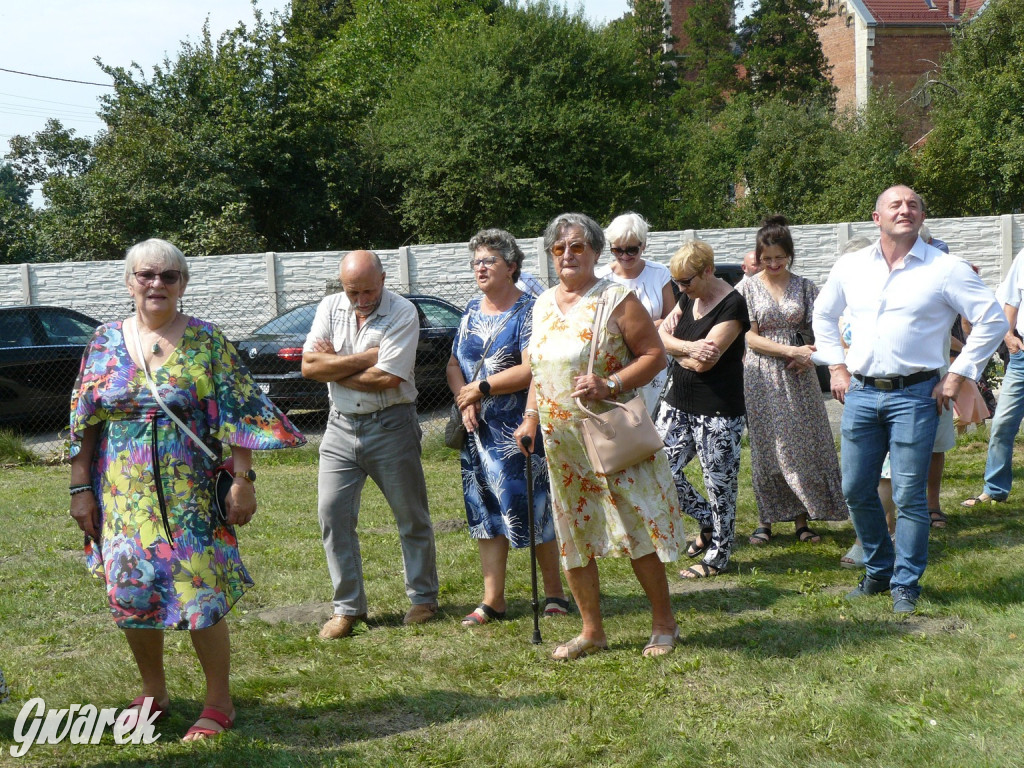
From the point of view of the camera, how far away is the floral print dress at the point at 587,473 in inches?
184

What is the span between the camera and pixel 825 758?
12.0 ft

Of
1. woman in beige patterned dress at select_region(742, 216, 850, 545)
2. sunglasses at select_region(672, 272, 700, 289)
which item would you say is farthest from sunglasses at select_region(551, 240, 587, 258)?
woman in beige patterned dress at select_region(742, 216, 850, 545)

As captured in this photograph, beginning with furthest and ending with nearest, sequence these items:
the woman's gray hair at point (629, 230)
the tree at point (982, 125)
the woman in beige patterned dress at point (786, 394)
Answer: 1. the tree at point (982, 125)
2. the woman in beige patterned dress at point (786, 394)
3. the woman's gray hair at point (629, 230)

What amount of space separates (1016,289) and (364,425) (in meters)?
4.77

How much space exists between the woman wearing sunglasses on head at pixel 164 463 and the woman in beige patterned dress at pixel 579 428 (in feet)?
4.04

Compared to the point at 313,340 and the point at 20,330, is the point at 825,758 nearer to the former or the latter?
the point at 313,340

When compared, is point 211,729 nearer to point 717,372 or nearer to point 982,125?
point 717,372

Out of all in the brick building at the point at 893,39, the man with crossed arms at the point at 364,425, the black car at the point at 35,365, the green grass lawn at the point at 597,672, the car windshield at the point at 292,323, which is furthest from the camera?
the brick building at the point at 893,39

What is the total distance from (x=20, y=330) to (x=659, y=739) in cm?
1186

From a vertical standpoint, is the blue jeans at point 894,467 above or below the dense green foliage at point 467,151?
below

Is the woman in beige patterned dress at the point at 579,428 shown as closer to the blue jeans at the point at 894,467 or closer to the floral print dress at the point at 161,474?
the blue jeans at the point at 894,467

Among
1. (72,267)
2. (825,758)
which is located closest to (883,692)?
(825,758)

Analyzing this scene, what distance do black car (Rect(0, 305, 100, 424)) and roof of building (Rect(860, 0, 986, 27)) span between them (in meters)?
44.8

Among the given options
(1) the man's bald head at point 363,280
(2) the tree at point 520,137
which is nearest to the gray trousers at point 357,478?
(1) the man's bald head at point 363,280
